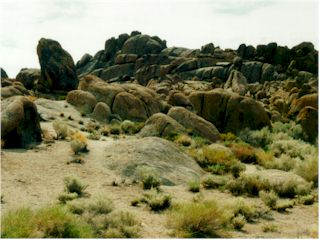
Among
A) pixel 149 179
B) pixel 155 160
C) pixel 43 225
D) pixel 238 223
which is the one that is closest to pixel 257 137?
pixel 155 160

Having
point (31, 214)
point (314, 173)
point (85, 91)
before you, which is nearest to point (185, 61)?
point (85, 91)

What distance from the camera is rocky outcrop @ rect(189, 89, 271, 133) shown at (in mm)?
35562

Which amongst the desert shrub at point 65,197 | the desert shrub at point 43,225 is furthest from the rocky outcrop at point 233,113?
the desert shrub at point 43,225

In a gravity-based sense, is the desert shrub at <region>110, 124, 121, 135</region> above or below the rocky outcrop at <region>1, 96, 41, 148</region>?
below

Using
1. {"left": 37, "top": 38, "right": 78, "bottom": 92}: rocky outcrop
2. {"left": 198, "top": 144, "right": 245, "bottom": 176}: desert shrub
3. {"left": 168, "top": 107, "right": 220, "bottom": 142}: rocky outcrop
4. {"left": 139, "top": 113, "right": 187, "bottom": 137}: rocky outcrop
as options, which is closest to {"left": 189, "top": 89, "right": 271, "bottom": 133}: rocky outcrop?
{"left": 168, "top": 107, "right": 220, "bottom": 142}: rocky outcrop

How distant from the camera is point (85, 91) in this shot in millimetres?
39531

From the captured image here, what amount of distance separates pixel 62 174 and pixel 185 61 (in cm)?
9282

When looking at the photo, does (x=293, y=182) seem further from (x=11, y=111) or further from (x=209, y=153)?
(x=11, y=111)

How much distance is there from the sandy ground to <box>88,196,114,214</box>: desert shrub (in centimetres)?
92

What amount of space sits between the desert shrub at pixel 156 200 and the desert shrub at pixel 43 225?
3553mm

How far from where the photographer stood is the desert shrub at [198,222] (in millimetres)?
12877

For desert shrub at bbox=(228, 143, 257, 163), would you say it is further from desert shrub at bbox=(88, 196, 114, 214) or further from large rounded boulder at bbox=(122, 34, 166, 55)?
large rounded boulder at bbox=(122, 34, 166, 55)

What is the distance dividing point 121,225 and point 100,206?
1.45 m

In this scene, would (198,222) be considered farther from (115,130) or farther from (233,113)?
(233,113)
